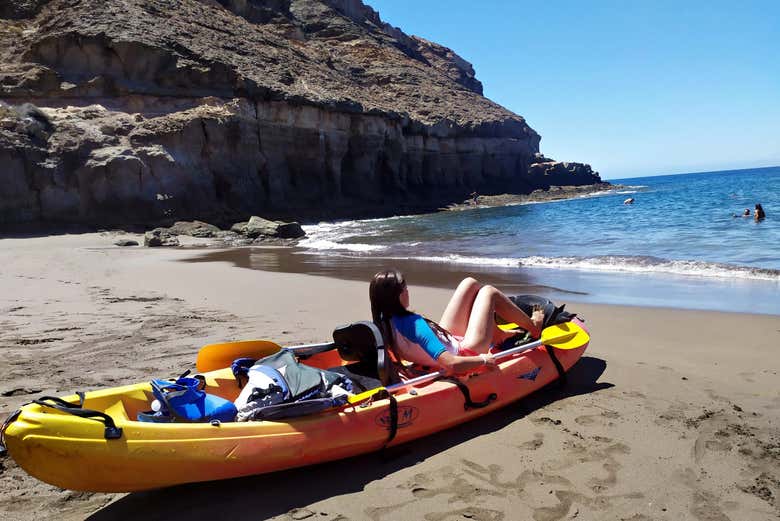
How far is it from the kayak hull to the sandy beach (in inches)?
6.6

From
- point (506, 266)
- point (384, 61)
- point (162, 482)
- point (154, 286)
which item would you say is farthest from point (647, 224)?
point (384, 61)

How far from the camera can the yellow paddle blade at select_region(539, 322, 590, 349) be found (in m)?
4.24

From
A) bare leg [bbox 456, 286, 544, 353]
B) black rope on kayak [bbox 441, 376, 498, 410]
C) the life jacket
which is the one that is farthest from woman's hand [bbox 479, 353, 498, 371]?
the life jacket

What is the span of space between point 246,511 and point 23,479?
49.3 inches

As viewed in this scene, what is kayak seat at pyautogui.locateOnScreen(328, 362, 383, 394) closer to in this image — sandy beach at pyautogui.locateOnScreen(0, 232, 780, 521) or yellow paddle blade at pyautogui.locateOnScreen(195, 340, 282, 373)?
sandy beach at pyautogui.locateOnScreen(0, 232, 780, 521)

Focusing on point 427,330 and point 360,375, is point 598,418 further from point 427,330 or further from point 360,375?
point 360,375

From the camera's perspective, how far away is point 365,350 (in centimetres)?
362

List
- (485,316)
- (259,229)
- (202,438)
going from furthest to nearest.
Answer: (259,229) < (485,316) < (202,438)

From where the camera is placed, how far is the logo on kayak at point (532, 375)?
386 cm

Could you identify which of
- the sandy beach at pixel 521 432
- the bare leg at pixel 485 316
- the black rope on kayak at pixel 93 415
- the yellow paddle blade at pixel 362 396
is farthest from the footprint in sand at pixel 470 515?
the black rope on kayak at pixel 93 415

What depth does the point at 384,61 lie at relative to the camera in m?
46.2

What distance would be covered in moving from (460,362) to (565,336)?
4.54 feet

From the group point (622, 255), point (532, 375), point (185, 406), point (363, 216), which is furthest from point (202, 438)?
point (363, 216)

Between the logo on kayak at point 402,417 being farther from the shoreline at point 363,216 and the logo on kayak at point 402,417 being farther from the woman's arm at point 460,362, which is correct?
the shoreline at point 363,216
